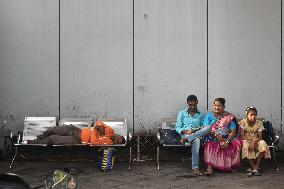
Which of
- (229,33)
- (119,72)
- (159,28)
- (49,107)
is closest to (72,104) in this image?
(49,107)

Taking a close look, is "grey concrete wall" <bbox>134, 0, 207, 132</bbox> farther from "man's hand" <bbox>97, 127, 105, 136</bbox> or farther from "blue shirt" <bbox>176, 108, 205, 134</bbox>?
"man's hand" <bbox>97, 127, 105, 136</bbox>

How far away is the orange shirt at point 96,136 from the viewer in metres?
8.39

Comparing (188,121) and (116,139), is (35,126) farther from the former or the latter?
(188,121)

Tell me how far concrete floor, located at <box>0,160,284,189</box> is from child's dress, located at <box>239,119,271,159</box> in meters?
0.34

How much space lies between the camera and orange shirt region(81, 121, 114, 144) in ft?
27.5

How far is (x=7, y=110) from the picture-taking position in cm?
956

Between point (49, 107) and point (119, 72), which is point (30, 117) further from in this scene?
point (119, 72)

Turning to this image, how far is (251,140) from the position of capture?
26.8 ft

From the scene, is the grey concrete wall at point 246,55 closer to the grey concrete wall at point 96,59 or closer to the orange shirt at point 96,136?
the grey concrete wall at point 96,59

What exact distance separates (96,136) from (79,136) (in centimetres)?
34

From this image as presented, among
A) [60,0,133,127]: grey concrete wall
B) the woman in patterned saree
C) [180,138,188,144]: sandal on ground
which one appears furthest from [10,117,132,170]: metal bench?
the woman in patterned saree

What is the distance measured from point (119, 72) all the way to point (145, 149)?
1635 mm

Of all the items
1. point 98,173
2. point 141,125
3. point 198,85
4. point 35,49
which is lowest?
point 98,173

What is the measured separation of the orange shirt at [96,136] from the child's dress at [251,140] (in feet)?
7.55
